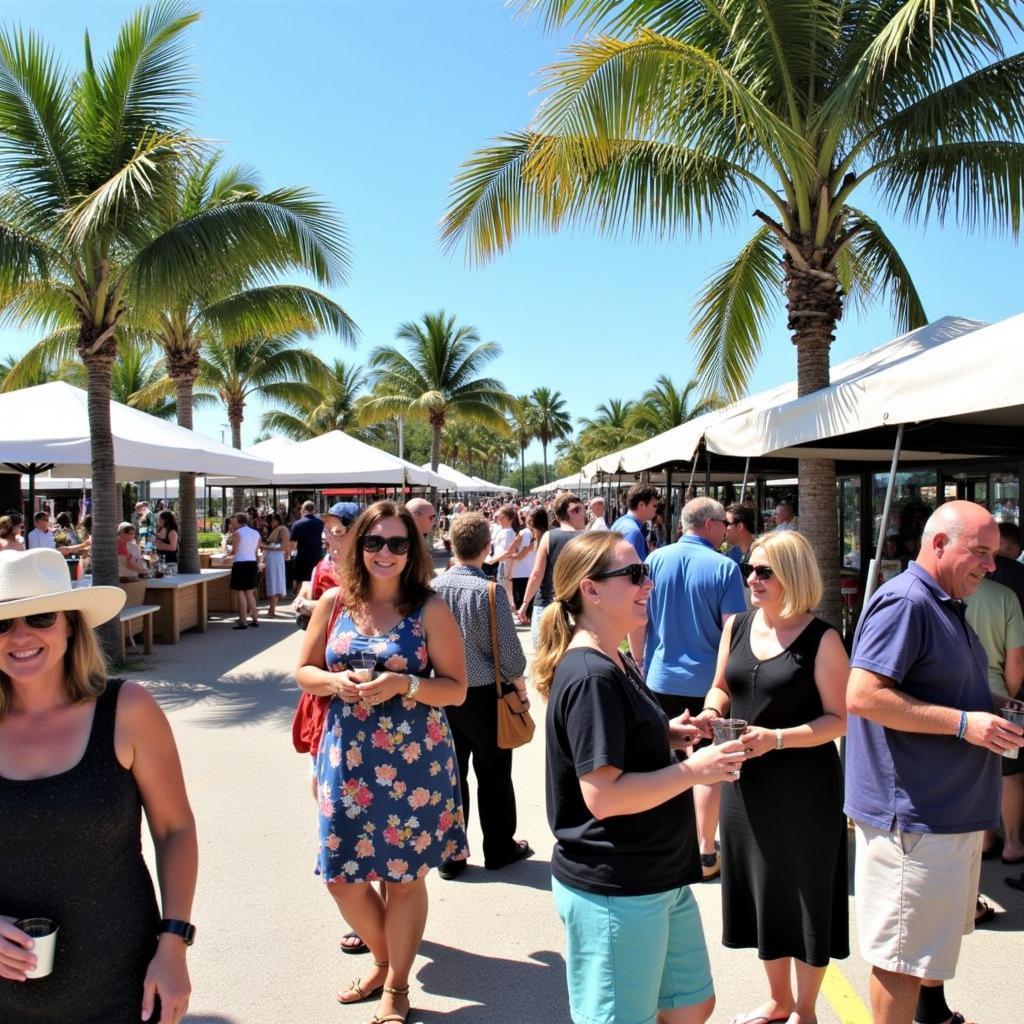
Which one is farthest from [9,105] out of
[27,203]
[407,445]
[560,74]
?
[407,445]

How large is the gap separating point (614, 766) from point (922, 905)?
126 cm

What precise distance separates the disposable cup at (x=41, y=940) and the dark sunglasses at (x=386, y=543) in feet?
5.38

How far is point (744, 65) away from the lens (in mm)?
7391

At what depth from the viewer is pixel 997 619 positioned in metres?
4.04

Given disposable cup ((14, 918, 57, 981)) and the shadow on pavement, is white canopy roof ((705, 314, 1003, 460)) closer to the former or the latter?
the shadow on pavement

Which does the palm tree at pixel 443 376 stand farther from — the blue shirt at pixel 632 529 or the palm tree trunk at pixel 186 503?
the blue shirt at pixel 632 529

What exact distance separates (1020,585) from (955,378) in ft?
3.41

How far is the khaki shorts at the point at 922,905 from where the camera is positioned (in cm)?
260

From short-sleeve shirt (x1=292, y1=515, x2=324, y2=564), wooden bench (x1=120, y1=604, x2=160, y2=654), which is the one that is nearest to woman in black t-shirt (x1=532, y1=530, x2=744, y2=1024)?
wooden bench (x1=120, y1=604, x2=160, y2=654)

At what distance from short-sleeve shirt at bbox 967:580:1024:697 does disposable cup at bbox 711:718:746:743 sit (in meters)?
2.28

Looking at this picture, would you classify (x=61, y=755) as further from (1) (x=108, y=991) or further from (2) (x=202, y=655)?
(2) (x=202, y=655)

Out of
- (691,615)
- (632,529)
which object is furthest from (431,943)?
(632,529)

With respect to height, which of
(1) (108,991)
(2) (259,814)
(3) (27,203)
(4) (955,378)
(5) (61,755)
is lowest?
(2) (259,814)

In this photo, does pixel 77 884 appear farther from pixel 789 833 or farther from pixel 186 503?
pixel 186 503
